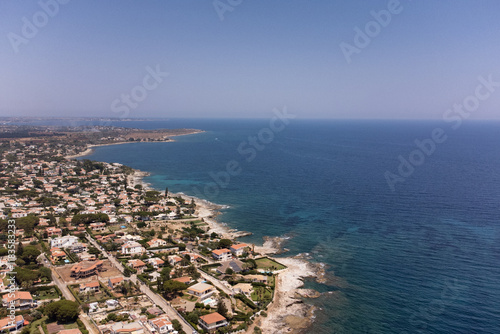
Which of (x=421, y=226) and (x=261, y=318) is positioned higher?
(x=421, y=226)

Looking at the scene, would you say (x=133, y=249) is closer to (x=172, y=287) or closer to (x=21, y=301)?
(x=172, y=287)

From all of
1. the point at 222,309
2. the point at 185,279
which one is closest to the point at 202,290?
the point at 185,279

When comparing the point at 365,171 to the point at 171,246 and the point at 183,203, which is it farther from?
the point at 171,246

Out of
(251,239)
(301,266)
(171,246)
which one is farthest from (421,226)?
(171,246)

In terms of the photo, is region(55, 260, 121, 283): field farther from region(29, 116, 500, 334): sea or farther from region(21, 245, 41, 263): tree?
region(29, 116, 500, 334): sea

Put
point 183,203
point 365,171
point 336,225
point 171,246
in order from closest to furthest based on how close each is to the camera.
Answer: point 171,246 → point 336,225 → point 183,203 → point 365,171

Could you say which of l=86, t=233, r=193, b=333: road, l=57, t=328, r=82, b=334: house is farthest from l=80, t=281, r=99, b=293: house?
l=57, t=328, r=82, b=334: house

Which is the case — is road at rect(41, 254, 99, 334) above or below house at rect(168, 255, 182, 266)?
below
